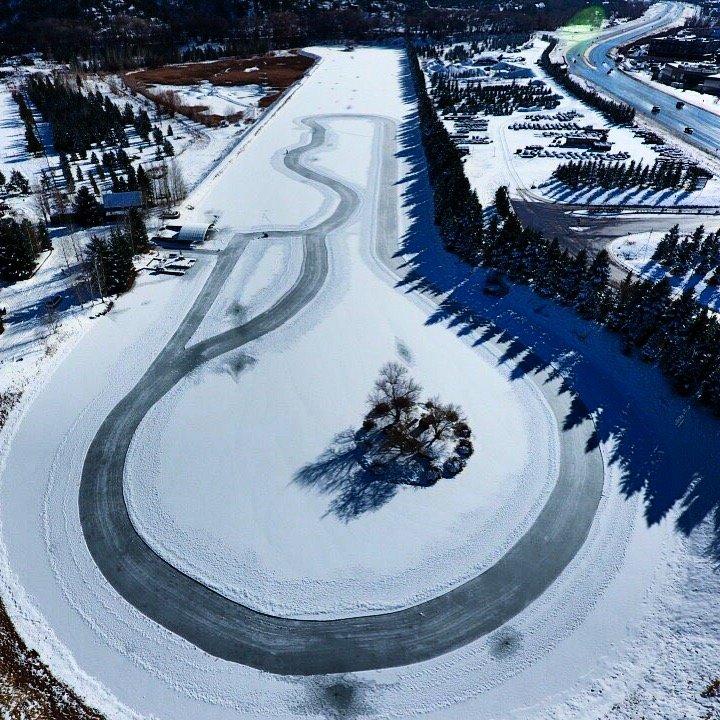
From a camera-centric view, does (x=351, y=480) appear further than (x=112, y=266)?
No

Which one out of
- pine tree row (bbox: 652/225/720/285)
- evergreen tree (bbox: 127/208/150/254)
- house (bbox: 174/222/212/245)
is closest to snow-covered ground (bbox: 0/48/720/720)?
evergreen tree (bbox: 127/208/150/254)

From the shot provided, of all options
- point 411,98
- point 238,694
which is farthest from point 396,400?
point 411,98

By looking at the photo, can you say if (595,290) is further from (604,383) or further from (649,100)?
(649,100)

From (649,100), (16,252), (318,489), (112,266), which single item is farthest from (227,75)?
(318,489)

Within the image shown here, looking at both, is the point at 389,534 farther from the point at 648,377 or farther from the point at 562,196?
the point at 562,196

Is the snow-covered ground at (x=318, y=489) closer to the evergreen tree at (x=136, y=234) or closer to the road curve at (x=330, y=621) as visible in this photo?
the road curve at (x=330, y=621)

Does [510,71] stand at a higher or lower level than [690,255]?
higher
